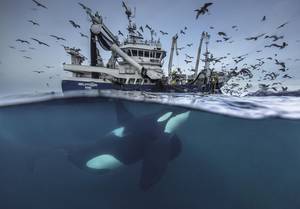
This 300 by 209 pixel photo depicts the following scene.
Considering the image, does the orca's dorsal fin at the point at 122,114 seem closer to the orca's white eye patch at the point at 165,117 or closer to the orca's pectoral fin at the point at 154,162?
the orca's white eye patch at the point at 165,117

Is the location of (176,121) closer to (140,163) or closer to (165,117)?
(165,117)

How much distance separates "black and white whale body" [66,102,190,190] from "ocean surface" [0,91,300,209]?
944 millimetres

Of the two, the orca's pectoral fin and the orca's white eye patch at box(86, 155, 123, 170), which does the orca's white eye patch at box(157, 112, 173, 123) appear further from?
the orca's white eye patch at box(86, 155, 123, 170)

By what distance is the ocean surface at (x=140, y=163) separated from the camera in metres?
10.8

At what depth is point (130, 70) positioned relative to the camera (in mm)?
29281

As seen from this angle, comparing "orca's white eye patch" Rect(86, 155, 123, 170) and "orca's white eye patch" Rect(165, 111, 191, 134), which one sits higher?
"orca's white eye patch" Rect(165, 111, 191, 134)

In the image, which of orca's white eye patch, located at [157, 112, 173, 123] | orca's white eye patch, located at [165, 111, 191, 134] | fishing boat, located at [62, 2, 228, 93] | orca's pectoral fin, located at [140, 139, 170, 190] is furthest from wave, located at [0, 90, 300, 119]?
fishing boat, located at [62, 2, 228, 93]

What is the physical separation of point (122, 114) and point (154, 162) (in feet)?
19.8

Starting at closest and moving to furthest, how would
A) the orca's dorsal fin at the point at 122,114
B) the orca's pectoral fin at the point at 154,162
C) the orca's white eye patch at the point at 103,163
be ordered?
the orca's white eye patch at the point at 103,163, the orca's pectoral fin at the point at 154,162, the orca's dorsal fin at the point at 122,114

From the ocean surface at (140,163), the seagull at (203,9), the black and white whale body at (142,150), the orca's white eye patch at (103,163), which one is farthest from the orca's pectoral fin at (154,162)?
the seagull at (203,9)

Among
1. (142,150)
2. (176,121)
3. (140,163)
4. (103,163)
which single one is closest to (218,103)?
(176,121)

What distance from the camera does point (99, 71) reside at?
27.4 meters

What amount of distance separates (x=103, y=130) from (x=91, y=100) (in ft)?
9.87

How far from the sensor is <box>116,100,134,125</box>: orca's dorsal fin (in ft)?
43.3
